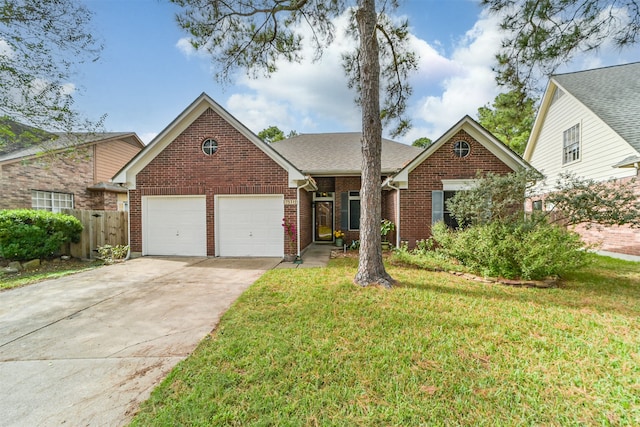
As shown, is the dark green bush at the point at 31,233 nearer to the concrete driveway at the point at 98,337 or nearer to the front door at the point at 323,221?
the concrete driveway at the point at 98,337

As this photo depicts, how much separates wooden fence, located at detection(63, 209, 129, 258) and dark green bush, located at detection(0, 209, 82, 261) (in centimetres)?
51

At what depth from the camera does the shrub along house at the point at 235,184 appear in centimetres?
926

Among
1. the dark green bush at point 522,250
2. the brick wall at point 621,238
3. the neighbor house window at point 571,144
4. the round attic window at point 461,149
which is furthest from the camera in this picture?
the neighbor house window at point 571,144

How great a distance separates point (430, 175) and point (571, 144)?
24.9 feet

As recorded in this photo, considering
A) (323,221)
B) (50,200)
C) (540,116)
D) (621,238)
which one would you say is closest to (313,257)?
(323,221)

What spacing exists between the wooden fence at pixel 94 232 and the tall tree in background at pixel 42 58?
144 inches

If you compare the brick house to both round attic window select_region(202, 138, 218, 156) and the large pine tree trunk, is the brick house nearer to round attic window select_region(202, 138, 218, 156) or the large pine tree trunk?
round attic window select_region(202, 138, 218, 156)

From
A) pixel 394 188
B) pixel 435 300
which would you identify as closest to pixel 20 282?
pixel 435 300

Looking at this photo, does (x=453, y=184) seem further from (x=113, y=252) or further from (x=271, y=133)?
(x=271, y=133)

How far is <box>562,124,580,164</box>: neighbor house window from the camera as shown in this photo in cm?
1141

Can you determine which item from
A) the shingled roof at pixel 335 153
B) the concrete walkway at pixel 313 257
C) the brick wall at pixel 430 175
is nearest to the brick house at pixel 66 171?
the concrete walkway at pixel 313 257

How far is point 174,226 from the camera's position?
9727 millimetres

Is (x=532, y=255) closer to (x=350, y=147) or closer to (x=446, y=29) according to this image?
(x=446, y=29)

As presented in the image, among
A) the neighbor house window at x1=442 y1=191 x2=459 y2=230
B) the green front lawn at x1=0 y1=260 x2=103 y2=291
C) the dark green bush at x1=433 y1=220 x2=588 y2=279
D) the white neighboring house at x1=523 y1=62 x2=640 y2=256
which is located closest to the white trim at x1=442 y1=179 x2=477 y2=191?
the neighbor house window at x1=442 y1=191 x2=459 y2=230
